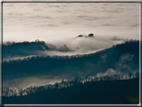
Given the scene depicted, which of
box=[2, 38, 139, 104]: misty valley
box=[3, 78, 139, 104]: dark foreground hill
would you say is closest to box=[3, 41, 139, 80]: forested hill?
box=[2, 38, 139, 104]: misty valley

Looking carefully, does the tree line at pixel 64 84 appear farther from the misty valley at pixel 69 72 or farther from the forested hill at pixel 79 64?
the forested hill at pixel 79 64

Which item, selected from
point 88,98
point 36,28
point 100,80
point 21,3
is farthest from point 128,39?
point 21,3

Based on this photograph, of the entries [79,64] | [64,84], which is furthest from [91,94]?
[79,64]

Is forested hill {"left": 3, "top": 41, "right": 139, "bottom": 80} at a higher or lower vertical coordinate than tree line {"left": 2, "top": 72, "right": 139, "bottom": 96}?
higher

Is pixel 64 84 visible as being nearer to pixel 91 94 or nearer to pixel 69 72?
pixel 69 72

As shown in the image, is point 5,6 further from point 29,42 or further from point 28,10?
point 29,42

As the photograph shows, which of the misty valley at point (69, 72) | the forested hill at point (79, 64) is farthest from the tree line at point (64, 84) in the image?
the forested hill at point (79, 64)

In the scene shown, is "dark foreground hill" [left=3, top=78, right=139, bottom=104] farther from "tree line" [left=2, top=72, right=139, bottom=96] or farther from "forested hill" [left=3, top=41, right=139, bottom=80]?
"forested hill" [left=3, top=41, right=139, bottom=80]
